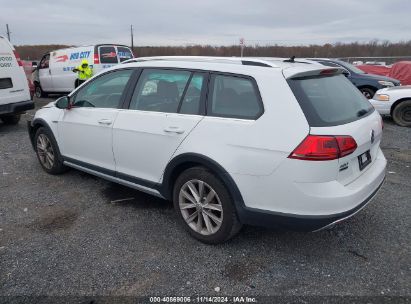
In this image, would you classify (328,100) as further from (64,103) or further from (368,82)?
(368,82)

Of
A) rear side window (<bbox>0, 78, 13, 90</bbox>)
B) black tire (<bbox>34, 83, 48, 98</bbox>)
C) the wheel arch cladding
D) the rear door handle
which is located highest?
the rear door handle

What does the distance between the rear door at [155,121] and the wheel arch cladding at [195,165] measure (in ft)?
0.32

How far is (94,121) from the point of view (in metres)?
4.09

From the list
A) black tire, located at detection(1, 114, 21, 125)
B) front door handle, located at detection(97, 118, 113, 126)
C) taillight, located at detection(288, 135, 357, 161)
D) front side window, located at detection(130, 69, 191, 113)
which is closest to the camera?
taillight, located at detection(288, 135, 357, 161)

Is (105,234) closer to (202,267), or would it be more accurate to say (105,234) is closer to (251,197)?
(202,267)

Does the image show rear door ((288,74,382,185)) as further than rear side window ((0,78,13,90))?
No

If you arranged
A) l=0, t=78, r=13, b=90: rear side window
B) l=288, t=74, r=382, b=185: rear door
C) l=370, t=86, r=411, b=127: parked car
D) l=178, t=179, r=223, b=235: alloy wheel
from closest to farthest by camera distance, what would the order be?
1. l=288, t=74, r=382, b=185: rear door
2. l=178, t=179, r=223, b=235: alloy wheel
3. l=0, t=78, r=13, b=90: rear side window
4. l=370, t=86, r=411, b=127: parked car

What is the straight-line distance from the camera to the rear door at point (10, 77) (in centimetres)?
752

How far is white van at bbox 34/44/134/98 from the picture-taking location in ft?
40.4

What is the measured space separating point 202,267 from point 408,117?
806 cm

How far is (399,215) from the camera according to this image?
3.93 meters

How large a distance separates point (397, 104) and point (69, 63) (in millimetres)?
10812

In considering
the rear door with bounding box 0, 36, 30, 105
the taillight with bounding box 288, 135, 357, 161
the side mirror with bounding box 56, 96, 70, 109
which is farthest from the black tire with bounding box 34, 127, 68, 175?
the taillight with bounding box 288, 135, 357, 161

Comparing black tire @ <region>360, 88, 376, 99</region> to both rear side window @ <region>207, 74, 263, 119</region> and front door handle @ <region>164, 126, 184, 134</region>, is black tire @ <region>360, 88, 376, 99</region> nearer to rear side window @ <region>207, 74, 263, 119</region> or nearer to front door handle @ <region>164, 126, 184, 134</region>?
rear side window @ <region>207, 74, 263, 119</region>
